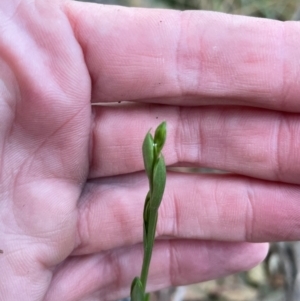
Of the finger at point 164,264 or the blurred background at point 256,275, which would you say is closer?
the finger at point 164,264

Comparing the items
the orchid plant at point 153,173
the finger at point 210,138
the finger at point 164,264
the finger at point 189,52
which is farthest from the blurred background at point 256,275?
the orchid plant at point 153,173

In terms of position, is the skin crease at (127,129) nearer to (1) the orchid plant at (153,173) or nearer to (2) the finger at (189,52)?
(2) the finger at (189,52)

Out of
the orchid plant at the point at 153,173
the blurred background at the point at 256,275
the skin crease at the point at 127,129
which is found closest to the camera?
the orchid plant at the point at 153,173

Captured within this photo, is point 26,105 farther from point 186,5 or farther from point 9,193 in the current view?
point 186,5

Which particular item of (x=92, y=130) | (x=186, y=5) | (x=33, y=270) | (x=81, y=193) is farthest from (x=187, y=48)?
(x=186, y=5)

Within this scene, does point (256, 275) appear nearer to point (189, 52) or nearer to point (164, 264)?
point (164, 264)

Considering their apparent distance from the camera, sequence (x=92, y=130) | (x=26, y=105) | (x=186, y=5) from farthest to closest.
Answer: (x=186, y=5)
(x=92, y=130)
(x=26, y=105)

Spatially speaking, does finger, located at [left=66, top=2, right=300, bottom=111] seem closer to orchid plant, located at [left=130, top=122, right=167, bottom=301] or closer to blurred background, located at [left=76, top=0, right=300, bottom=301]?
orchid plant, located at [left=130, top=122, right=167, bottom=301]

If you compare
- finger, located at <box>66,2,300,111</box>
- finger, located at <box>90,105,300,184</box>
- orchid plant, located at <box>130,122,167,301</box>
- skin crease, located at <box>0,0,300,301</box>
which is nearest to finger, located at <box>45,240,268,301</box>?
skin crease, located at <box>0,0,300,301</box>
